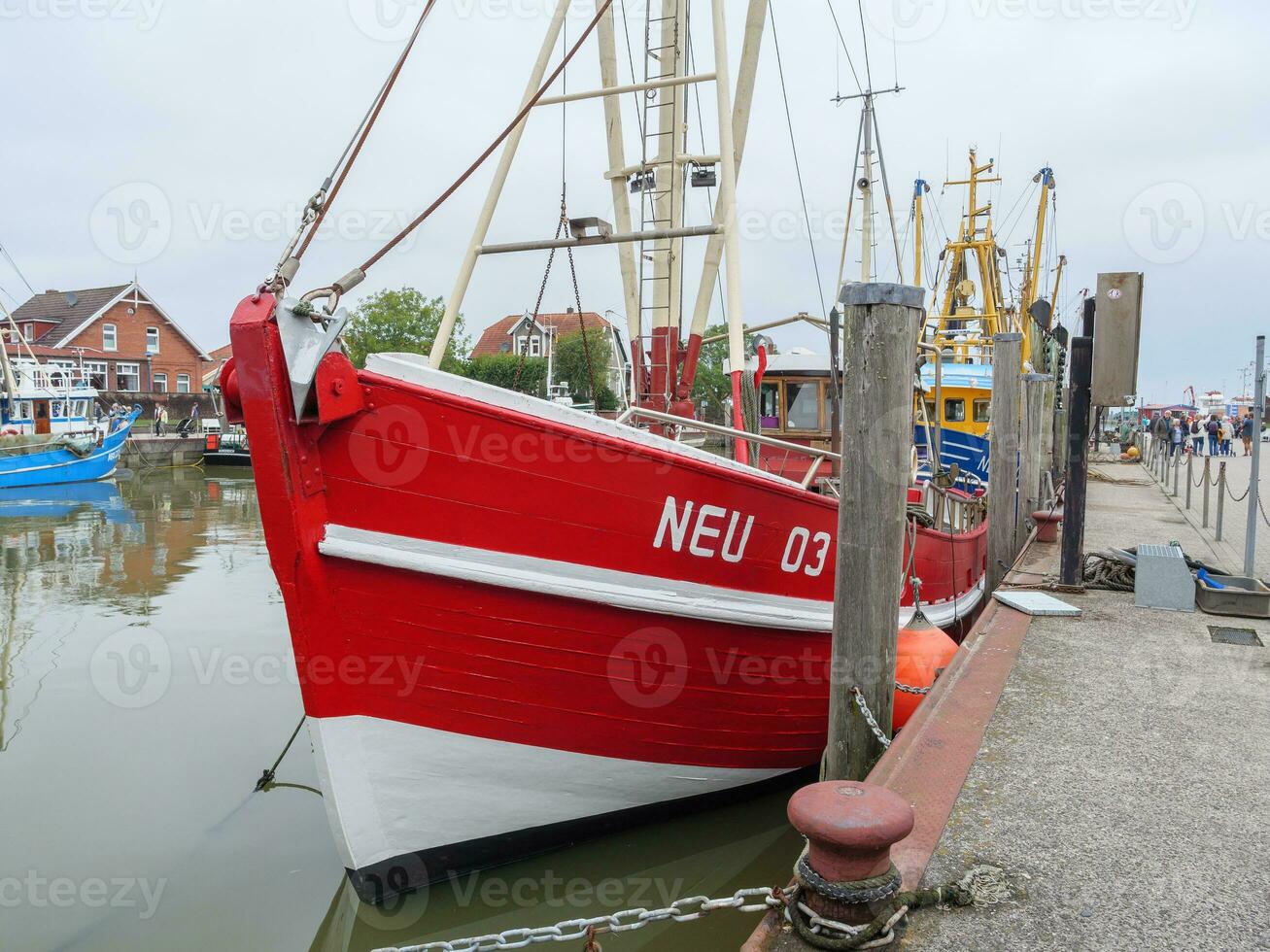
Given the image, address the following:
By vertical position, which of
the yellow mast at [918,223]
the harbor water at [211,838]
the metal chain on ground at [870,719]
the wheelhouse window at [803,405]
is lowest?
the harbor water at [211,838]

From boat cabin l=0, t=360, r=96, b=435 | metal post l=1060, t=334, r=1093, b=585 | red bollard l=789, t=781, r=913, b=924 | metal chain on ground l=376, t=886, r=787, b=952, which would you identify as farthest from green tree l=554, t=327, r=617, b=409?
red bollard l=789, t=781, r=913, b=924

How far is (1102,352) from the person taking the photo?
700 cm

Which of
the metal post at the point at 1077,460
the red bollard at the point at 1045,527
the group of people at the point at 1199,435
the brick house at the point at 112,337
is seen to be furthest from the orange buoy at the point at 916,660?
the brick house at the point at 112,337

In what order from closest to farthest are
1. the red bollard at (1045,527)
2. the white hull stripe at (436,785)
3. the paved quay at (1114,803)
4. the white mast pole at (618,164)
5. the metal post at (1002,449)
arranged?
the paved quay at (1114,803) → the white hull stripe at (436,785) → the white mast pole at (618,164) → the metal post at (1002,449) → the red bollard at (1045,527)

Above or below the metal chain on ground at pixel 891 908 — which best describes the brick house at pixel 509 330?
above

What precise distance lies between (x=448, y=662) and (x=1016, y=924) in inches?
88.9

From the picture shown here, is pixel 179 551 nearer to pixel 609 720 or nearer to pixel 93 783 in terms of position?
pixel 93 783

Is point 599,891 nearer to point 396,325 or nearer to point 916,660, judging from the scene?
point 916,660

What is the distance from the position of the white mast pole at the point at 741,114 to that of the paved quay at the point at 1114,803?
3164 millimetres

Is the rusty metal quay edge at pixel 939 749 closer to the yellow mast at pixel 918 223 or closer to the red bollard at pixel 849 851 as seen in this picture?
the red bollard at pixel 849 851

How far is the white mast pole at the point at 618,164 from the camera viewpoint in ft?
21.7

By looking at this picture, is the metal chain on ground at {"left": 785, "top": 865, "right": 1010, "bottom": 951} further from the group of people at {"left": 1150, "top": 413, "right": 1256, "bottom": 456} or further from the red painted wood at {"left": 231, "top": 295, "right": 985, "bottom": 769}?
the group of people at {"left": 1150, "top": 413, "right": 1256, "bottom": 456}

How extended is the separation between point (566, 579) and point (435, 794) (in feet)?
3.65

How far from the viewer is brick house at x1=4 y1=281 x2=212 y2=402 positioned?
41562mm
